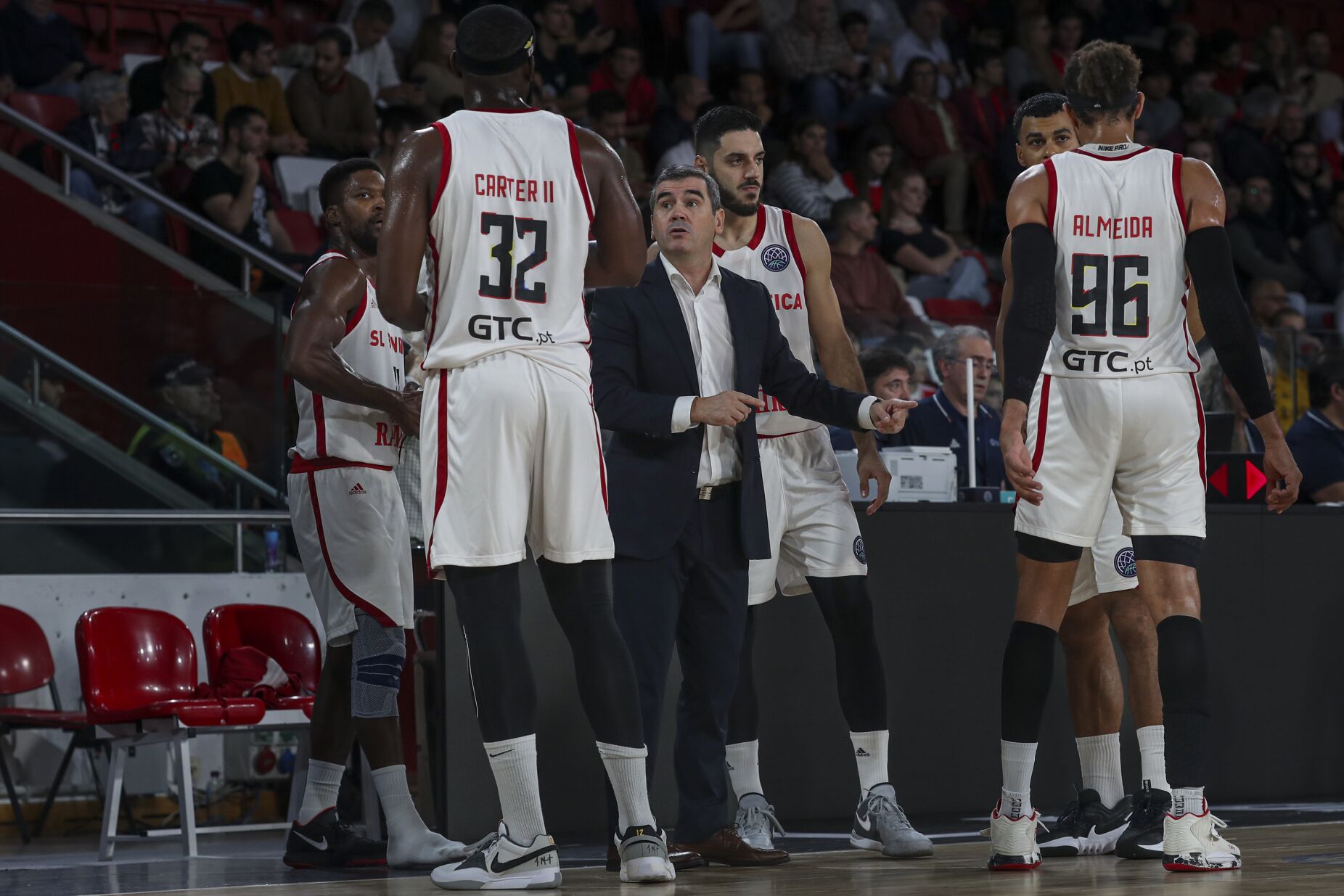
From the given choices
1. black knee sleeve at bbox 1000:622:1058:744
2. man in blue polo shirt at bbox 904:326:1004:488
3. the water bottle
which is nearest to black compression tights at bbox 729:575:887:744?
black knee sleeve at bbox 1000:622:1058:744

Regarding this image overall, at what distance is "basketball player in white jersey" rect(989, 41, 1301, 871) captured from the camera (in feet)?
14.4

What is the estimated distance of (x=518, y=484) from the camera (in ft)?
13.4

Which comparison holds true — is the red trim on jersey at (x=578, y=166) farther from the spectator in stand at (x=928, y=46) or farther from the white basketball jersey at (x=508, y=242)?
the spectator in stand at (x=928, y=46)

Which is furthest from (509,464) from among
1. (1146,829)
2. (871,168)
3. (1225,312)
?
(871,168)

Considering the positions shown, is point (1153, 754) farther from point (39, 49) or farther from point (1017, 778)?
point (39, 49)

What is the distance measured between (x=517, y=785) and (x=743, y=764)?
1291 mm

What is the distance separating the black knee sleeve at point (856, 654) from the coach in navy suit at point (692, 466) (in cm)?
42

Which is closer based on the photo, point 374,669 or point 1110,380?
point 1110,380

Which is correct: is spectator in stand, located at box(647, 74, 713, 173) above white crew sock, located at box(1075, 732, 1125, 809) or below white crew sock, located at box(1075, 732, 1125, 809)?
above

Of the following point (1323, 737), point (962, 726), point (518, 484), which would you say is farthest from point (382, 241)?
point (1323, 737)

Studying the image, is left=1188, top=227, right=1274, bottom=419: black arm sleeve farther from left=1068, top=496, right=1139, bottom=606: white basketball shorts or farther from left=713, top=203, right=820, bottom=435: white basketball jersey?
left=713, top=203, right=820, bottom=435: white basketball jersey

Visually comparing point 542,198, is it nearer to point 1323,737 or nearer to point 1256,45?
point 1323,737

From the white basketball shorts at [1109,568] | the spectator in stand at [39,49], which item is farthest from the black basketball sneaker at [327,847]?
the spectator in stand at [39,49]

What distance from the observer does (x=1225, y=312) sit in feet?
14.5
